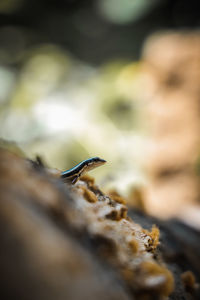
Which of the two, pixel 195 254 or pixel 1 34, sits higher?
pixel 1 34

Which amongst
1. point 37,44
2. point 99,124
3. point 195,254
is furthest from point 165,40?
point 195,254

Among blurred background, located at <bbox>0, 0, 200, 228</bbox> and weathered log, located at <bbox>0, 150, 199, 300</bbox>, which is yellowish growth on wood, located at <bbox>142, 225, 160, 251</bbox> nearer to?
weathered log, located at <bbox>0, 150, 199, 300</bbox>

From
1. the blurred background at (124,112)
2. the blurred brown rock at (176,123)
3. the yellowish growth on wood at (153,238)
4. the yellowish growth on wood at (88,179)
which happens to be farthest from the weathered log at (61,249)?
the blurred brown rock at (176,123)

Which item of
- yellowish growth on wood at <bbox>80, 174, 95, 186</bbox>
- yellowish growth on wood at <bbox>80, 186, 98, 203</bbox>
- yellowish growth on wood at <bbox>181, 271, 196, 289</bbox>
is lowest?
yellowish growth on wood at <bbox>80, 186, 98, 203</bbox>

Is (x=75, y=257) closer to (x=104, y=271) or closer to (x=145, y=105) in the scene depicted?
(x=104, y=271)

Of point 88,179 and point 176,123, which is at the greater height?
point 176,123

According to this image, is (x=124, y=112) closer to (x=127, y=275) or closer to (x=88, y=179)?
(x=88, y=179)

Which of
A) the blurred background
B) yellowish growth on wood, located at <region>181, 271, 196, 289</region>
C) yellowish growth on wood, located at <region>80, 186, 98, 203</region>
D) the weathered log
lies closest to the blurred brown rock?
the blurred background

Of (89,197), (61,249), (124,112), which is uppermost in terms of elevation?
(124,112)

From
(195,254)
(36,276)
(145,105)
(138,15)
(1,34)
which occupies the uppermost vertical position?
(138,15)

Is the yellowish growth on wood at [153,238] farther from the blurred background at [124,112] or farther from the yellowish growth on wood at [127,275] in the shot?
the blurred background at [124,112]

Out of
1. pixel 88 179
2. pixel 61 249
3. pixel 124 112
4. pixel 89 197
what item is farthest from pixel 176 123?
pixel 61 249
